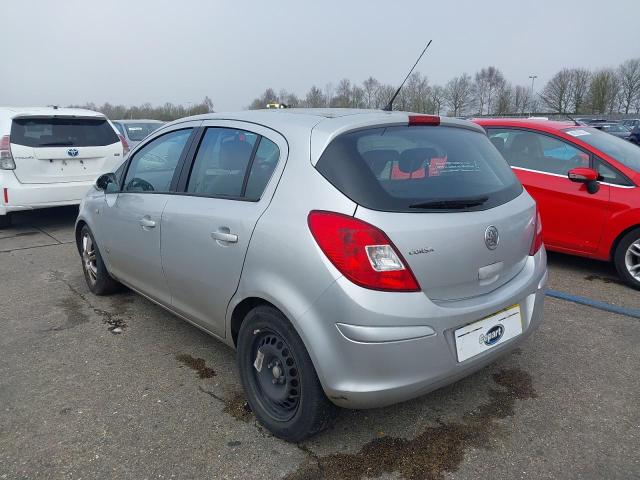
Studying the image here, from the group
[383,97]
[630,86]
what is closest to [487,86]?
[630,86]

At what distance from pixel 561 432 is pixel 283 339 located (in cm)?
147

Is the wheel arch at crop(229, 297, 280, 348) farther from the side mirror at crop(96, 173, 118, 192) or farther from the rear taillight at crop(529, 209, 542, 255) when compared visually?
the side mirror at crop(96, 173, 118, 192)

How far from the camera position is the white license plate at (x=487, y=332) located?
233 centimetres

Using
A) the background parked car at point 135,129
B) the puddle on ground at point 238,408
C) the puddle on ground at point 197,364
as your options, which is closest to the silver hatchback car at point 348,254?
the puddle on ground at point 238,408

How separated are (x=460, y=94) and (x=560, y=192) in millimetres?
64414

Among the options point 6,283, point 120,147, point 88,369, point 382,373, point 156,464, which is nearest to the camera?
point 382,373

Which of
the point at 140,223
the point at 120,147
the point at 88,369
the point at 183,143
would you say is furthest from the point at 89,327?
the point at 120,147

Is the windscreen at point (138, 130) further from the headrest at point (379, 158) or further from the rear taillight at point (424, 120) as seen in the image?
the headrest at point (379, 158)

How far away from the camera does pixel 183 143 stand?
3340mm

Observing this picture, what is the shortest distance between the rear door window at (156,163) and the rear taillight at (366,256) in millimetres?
1584

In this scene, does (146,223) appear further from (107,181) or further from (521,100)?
(521,100)

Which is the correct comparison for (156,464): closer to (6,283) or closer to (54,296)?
(54,296)

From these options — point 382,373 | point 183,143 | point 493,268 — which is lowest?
point 382,373

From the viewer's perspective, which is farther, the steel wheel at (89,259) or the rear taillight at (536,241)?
the steel wheel at (89,259)
